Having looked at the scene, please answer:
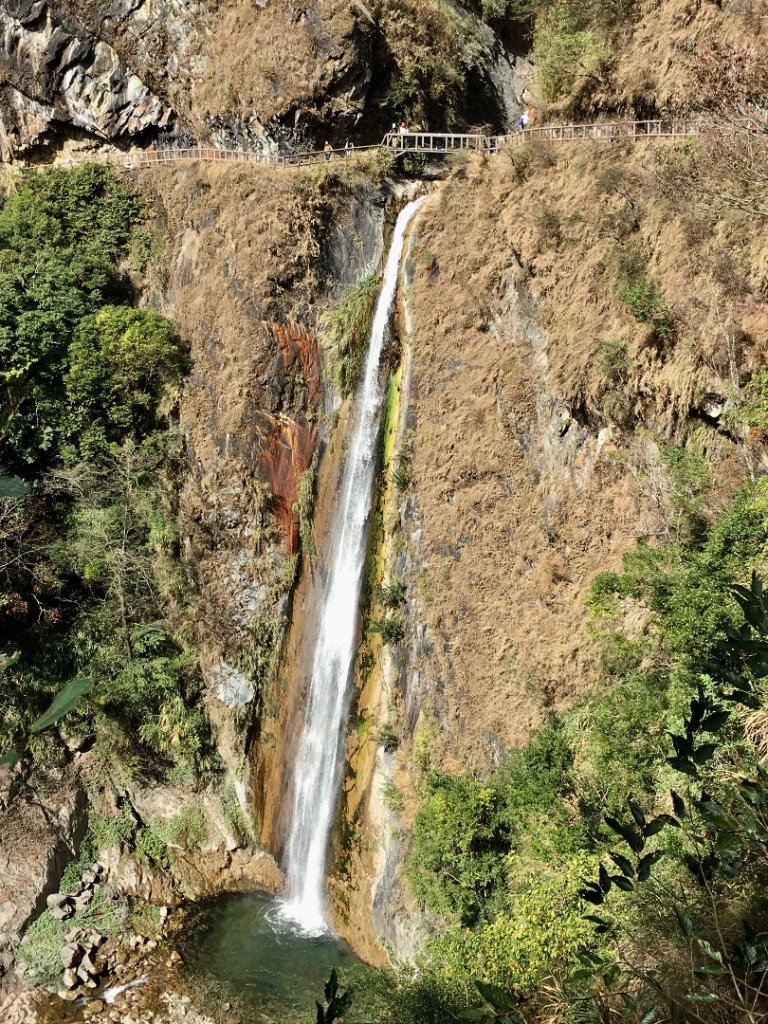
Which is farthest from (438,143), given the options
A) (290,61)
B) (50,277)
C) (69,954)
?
(69,954)

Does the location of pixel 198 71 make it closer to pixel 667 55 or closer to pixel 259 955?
pixel 667 55

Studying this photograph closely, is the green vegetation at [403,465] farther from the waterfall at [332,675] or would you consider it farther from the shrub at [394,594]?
the shrub at [394,594]

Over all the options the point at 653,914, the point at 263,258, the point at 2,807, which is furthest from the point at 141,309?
the point at 653,914

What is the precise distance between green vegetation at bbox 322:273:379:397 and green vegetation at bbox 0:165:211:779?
406 cm

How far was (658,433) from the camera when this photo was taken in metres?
12.8

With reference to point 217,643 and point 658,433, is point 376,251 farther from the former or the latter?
point 217,643

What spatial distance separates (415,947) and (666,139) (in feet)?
50.6

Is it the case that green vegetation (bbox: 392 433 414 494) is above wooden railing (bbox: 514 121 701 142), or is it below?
below

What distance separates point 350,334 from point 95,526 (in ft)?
23.8

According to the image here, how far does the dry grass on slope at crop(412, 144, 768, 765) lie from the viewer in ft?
40.7

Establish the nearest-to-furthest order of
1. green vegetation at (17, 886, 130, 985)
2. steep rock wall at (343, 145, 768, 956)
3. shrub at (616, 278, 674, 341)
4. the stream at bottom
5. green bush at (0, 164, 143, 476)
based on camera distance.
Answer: steep rock wall at (343, 145, 768, 956), shrub at (616, 278, 674, 341), the stream at bottom, green vegetation at (17, 886, 130, 985), green bush at (0, 164, 143, 476)

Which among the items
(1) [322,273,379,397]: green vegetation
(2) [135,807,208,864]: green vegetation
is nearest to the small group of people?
(1) [322,273,379,397]: green vegetation

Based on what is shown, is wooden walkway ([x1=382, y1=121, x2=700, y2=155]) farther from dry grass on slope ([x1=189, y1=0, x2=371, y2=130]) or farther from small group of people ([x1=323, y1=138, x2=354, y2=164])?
dry grass on slope ([x1=189, y1=0, x2=371, y2=130])

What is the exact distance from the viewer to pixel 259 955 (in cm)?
1370
